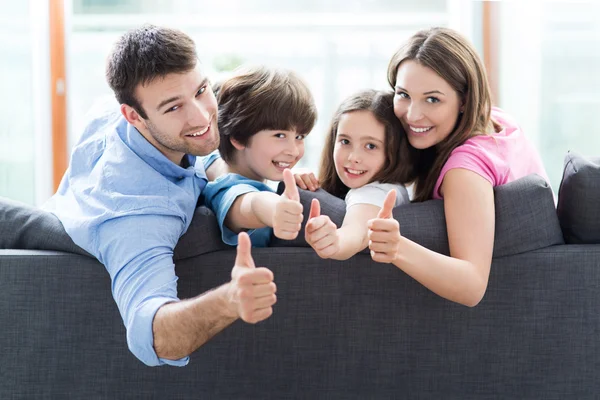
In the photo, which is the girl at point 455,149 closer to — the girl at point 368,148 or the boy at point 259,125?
the girl at point 368,148

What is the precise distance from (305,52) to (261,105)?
10.9 feet

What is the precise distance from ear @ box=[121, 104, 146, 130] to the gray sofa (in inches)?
13.1

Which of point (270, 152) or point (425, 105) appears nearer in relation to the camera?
point (425, 105)

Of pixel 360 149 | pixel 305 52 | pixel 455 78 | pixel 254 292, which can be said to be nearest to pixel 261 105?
pixel 360 149

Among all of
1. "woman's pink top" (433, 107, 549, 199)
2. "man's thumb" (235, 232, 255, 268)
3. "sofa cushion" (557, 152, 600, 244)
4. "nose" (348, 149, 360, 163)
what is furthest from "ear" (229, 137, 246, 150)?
"sofa cushion" (557, 152, 600, 244)

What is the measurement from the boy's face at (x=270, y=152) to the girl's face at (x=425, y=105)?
327 millimetres

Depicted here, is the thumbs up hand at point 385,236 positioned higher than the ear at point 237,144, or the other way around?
the ear at point 237,144

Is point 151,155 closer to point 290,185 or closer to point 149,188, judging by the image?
point 149,188

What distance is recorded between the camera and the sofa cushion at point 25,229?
1796 mm

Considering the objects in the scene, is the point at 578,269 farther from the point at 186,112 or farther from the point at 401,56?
the point at 186,112

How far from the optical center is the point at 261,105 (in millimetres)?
2035

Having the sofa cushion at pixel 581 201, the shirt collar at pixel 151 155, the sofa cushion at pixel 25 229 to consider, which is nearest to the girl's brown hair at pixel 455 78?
the sofa cushion at pixel 581 201

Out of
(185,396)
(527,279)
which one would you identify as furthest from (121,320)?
(527,279)

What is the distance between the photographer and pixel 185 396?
178 cm
